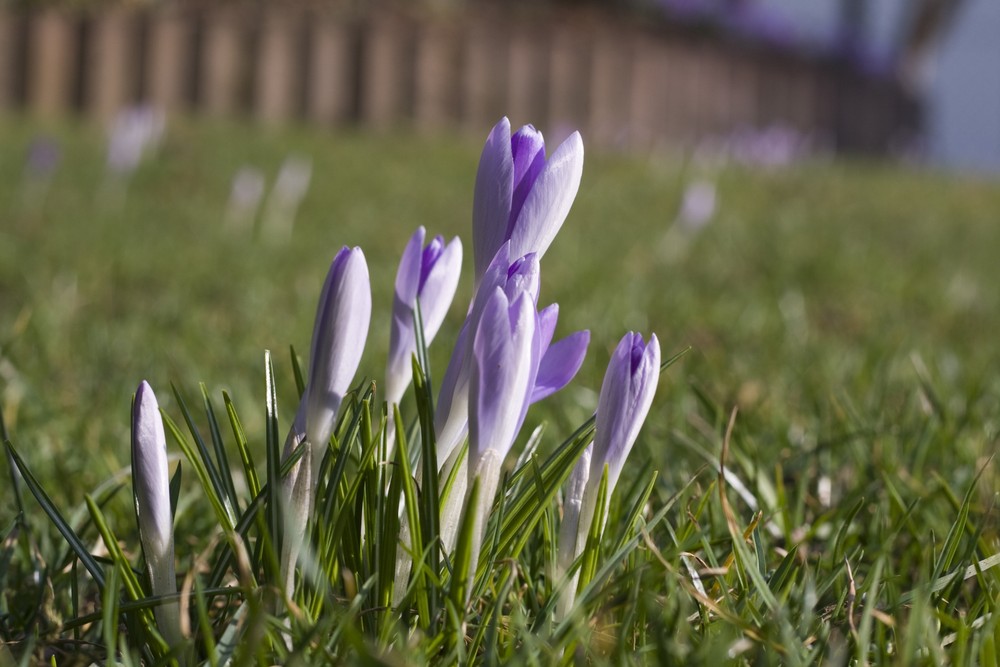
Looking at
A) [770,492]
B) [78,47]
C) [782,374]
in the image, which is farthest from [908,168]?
[770,492]

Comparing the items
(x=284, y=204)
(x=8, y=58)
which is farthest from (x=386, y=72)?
(x=284, y=204)

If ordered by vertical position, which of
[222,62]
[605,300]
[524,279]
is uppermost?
[524,279]

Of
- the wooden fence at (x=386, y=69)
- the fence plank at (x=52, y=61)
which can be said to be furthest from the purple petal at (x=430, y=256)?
the fence plank at (x=52, y=61)

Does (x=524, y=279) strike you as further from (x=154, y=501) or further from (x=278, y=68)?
(x=278, y=68)

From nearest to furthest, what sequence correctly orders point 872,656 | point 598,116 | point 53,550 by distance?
point 872,656 < point 53,550 < point 598,116

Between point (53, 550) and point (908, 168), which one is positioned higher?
point (53, 550)

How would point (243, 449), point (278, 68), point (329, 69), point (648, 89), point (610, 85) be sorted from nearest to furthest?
point (243, 449) → point (278, 68) → point (329, 69) → point (610, 85) → point (648, 89)

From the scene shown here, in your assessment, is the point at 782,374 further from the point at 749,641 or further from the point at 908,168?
the point at 908,168

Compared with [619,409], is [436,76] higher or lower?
lower
